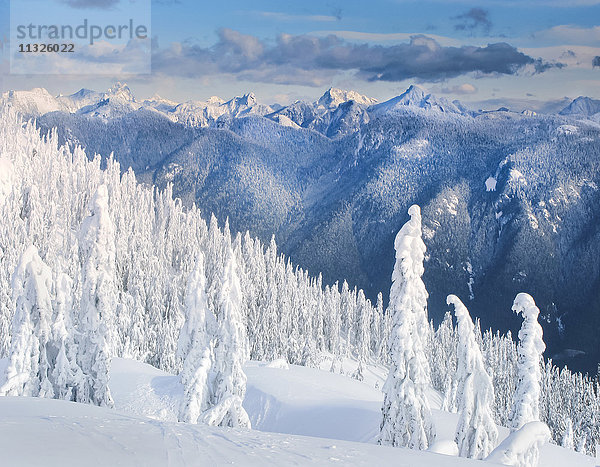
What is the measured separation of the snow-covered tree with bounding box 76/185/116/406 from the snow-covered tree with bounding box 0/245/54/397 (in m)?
1.29

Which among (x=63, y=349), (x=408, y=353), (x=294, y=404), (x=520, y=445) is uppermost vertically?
(x=408, y=353)

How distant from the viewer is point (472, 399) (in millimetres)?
17797

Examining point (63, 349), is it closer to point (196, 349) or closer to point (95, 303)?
point (95, 303)

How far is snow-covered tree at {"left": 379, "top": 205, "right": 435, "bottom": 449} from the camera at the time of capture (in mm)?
18406

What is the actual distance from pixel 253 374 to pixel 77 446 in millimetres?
25728

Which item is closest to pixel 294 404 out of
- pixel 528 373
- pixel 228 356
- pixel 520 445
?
pixel 228 356

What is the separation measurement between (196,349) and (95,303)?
4.66 m

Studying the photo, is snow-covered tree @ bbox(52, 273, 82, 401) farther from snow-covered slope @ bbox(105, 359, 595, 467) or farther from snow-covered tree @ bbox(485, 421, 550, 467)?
snow-covered tree @ bbox(485, 421, 550, 467)

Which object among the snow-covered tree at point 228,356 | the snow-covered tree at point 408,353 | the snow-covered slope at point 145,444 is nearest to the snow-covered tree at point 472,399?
the snow-covered tree at point 408,353

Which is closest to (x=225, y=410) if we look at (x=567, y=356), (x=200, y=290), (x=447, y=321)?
(x=200, y=290)

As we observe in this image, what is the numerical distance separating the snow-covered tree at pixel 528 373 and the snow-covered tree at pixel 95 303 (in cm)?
1636

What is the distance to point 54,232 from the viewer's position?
8031 centimetres

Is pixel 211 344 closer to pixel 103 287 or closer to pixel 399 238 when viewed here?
pixel 103 287

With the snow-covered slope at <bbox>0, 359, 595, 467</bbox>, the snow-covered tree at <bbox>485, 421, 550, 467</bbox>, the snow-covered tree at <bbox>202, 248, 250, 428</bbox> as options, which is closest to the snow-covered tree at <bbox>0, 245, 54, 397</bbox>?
the snow-covered tree at <bbox>202, 248, 250, 428</bbox>
